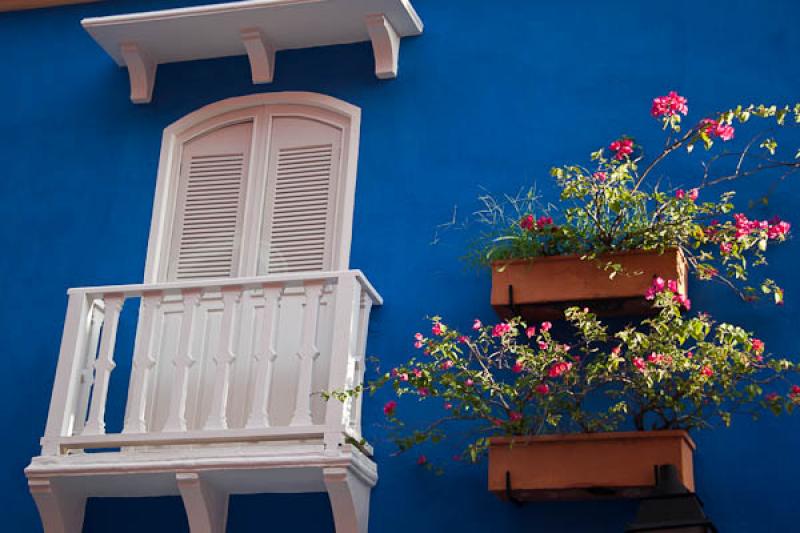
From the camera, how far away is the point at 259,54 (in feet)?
26.9

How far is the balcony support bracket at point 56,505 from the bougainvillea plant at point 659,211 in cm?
242

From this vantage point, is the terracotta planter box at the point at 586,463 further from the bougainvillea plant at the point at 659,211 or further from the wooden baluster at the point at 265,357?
the wooden baluster at the point at 265,357

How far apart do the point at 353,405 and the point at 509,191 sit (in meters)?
1.42

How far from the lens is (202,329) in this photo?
298 inches

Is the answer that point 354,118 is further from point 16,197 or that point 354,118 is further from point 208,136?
point 16,197

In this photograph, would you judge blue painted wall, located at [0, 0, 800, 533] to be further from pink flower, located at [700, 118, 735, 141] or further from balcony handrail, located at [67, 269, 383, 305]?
pink flower, located at [700, 118, 735, 141]

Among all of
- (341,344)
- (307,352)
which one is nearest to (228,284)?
(307,352)

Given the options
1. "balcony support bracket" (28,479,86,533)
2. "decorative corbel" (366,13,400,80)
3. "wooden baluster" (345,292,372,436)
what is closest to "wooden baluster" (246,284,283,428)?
"wooden baluster" (345,292,372,436)

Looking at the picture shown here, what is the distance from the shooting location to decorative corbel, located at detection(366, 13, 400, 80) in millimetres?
7953

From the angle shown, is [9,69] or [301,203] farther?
[9,69]

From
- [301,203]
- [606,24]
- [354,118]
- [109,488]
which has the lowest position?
[109,488]

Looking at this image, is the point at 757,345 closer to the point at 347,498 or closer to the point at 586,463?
Answer: the point at 586,463

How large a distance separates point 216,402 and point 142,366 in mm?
458

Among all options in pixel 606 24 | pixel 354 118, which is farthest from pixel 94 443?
pixel 606 24
